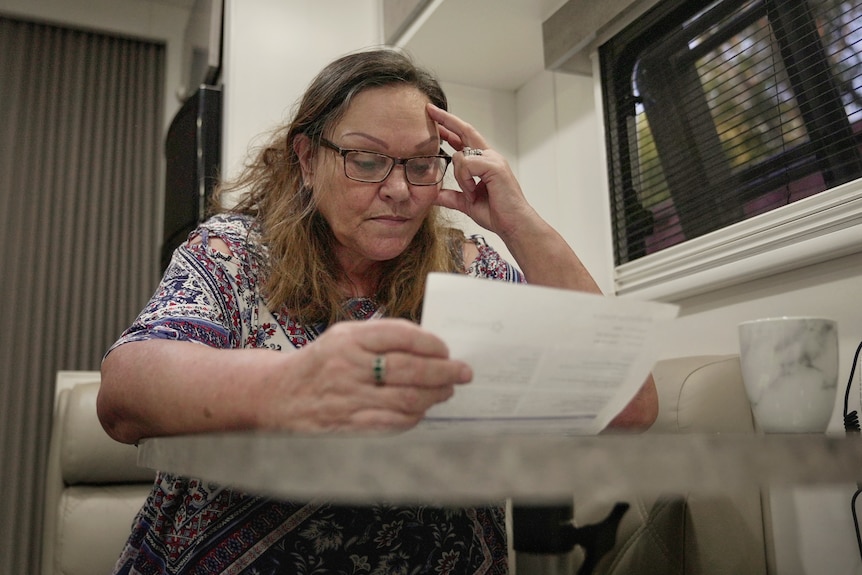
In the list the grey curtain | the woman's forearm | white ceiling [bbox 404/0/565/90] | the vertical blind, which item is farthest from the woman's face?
the grey curtain

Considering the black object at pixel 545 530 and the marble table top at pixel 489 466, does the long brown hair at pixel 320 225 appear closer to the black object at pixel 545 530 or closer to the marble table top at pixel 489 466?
the black object at pixel 545 530

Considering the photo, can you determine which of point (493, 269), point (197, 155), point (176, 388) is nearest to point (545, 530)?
point (176, 388)

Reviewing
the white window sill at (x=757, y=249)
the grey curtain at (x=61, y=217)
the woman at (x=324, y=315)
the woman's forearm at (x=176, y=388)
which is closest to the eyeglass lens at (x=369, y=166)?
the woman at (x=324, y=315)

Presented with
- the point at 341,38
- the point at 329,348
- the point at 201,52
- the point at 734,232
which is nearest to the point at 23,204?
the point at 201,52

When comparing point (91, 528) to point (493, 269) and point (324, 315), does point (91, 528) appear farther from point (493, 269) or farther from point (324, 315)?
point (493, 269)

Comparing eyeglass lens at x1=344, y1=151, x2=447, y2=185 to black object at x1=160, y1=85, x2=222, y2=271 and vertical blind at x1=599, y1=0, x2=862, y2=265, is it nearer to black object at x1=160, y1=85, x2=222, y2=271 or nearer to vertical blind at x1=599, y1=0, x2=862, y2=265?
vertical blind at x1=599, y1=0, x2=862, y2=265

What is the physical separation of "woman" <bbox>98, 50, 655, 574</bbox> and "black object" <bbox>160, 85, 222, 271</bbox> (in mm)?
1107

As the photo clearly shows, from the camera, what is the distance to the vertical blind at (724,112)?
1.25m

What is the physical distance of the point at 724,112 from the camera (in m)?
1.50

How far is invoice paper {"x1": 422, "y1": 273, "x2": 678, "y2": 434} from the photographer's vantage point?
429mm

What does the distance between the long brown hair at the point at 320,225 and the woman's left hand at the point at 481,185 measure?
7cm

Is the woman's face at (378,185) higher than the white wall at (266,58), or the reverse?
the white wall at (266,58)

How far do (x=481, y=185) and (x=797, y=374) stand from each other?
55cm

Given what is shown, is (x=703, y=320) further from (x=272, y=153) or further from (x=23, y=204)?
(x=23, y=204)
